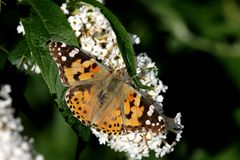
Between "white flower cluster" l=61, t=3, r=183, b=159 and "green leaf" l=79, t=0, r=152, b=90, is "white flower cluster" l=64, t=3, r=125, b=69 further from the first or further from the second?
"green leaf" l=79, t=0, r=152, b=90

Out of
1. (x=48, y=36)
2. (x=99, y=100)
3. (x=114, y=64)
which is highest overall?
(x=48, y=36)

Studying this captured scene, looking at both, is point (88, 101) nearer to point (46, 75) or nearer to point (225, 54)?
point (46, 75)

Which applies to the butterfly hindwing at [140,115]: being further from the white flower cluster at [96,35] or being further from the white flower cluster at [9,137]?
the white flower cluster at [9,137]

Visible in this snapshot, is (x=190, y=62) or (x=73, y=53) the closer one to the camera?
(x=73, y=53)

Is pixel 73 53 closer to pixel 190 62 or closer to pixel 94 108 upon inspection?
pixel 94 108

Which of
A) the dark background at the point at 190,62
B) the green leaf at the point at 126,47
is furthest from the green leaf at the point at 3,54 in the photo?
the dark background at the point at 190,62

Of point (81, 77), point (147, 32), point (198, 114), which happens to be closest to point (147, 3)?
point (147, 32)

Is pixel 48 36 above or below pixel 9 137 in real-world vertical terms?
above

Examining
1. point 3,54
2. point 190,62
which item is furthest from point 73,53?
point 190,62
